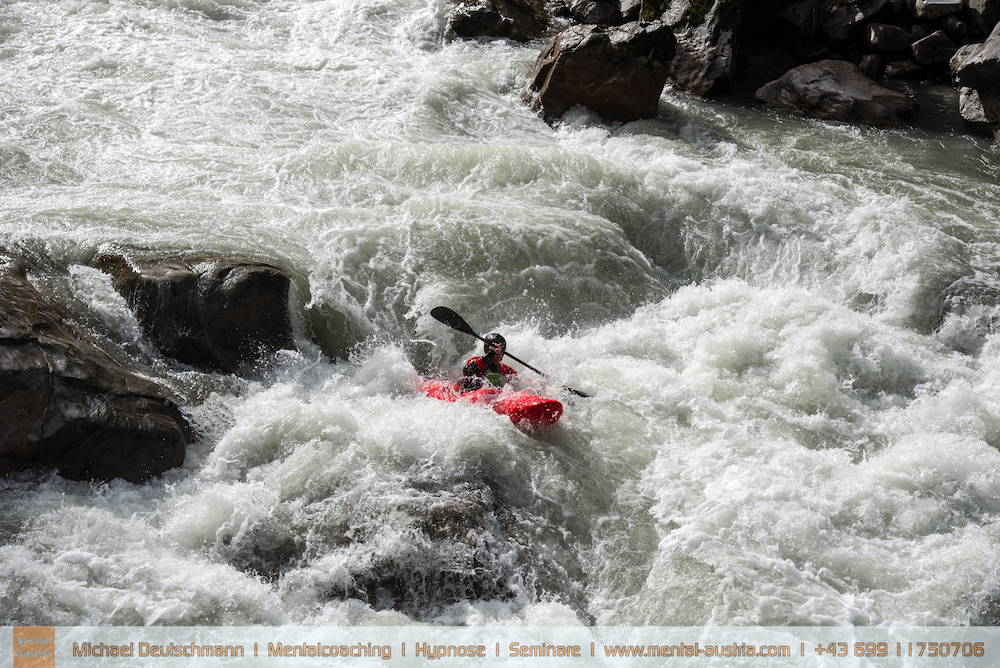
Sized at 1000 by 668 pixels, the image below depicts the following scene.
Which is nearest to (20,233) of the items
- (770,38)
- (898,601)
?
(898,601)

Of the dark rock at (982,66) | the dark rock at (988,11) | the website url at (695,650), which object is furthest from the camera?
the dark rock at (988,11)

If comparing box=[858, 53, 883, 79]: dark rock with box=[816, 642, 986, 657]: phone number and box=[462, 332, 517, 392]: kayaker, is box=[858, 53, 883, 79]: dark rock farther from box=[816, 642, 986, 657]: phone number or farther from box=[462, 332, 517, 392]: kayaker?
box=[816, 642, 986, 657]: phone number

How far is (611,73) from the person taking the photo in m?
9.55

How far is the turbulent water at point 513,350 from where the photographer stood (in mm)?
4215

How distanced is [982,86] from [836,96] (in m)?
1.66

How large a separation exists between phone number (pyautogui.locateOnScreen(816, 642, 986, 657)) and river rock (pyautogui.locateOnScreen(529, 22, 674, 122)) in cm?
696

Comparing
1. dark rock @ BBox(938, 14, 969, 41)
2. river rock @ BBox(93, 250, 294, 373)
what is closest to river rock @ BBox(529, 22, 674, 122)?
dark rock @ BBox(938, 14, 969, 41)

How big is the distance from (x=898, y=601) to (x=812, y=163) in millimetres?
5700

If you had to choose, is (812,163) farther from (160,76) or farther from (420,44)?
(160,76)

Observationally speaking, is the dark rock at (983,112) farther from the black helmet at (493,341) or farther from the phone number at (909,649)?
the phone number at (909,649)

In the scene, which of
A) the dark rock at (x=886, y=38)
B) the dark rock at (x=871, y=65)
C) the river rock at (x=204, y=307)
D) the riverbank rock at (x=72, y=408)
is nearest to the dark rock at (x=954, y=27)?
the dark rock at (x=886, y=38)

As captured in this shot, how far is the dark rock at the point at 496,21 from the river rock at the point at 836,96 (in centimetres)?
366

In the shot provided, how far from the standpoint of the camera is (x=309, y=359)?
18.9 ft

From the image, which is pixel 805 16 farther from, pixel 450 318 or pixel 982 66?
pixel 450 318
